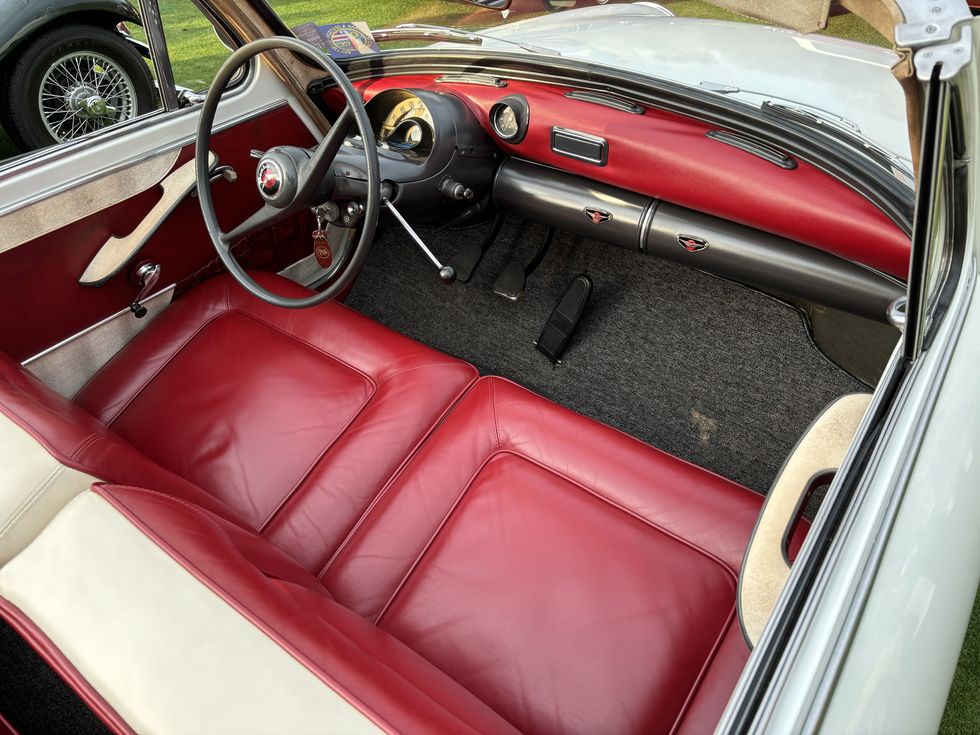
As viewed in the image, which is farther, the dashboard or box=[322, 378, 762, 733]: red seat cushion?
the dashboard

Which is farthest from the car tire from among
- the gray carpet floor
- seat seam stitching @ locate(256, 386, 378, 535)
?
seat seam stitching @ locate(256, 386, 378, 535)

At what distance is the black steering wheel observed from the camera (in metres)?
1.22

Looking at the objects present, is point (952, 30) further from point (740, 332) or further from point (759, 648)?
point (740, 332)

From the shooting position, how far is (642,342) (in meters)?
2.00

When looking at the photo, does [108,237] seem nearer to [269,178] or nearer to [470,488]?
[269,178]

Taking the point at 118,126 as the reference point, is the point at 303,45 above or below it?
above

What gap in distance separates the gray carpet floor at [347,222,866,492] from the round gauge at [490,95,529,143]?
569 mm

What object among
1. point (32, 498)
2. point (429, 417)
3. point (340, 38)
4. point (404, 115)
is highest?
point (340, 38)

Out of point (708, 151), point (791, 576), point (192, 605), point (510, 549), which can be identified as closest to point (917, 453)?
point (791, 576)

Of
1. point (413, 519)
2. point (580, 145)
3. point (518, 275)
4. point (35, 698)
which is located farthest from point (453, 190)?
point (35, 698)

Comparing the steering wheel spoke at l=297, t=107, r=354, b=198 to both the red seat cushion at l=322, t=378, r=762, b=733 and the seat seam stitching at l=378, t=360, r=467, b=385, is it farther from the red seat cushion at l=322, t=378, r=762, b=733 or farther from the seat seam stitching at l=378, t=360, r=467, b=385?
the red seat cushion at l=322, t=378, r=762, b=733

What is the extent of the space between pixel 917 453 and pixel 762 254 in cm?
75

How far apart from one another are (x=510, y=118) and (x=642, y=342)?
0.73 m

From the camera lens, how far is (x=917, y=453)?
2.75ft
